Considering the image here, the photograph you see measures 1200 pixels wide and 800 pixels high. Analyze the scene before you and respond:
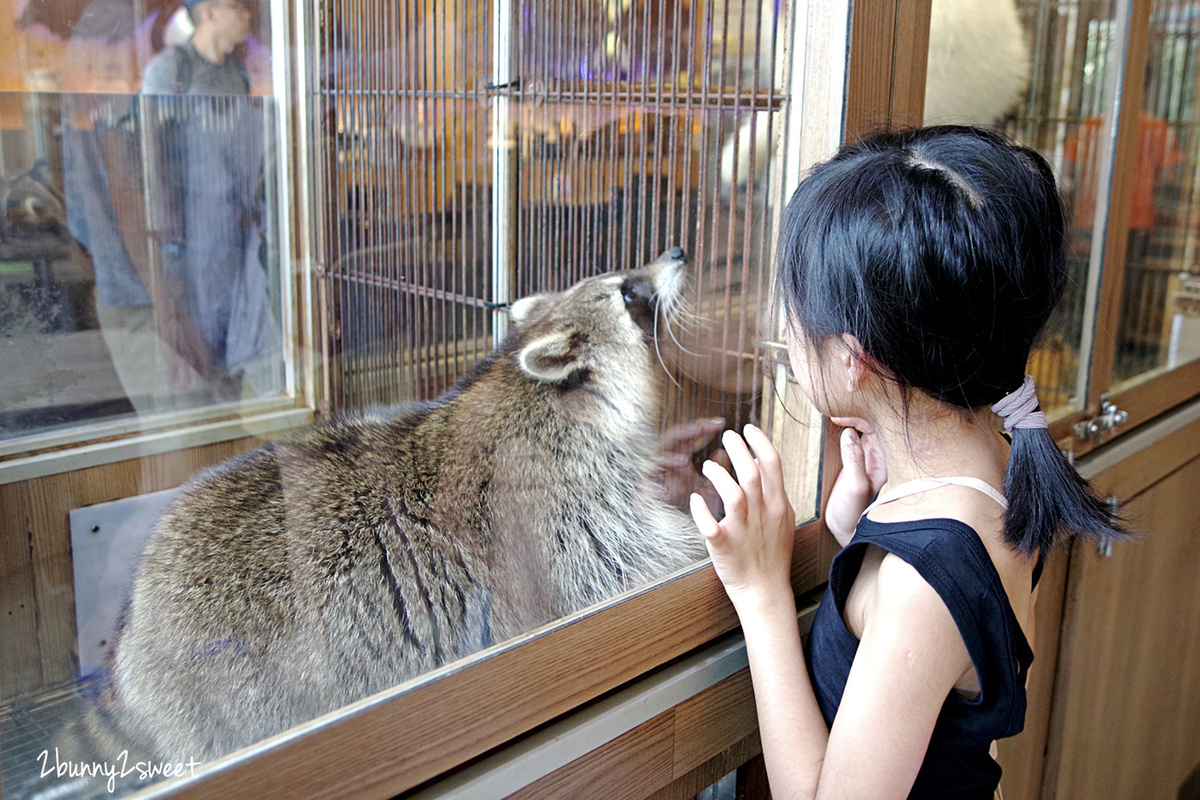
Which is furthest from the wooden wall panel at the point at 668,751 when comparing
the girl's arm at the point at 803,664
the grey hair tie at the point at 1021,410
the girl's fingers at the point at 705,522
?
the grey hair tie at the point at 1021,410

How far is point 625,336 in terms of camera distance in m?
1.36

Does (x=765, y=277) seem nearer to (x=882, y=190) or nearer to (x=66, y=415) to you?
(x=882, y=190)

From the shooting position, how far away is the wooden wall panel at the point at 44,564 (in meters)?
0.60

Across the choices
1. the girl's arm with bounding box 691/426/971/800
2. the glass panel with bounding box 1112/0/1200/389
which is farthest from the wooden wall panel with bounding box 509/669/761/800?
the glass panel with bounding box 1112/0/1200/389

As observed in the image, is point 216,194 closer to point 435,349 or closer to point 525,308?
point 435,349

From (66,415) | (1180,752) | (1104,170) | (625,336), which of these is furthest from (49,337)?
(1180,752)

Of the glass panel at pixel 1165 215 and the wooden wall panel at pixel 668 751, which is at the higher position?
the glass panel at pixel 1165 215

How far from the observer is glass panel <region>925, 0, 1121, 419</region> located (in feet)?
5.15

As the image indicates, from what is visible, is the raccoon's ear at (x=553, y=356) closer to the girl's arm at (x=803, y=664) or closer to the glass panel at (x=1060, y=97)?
the girl's arm at (x=803, y=664)

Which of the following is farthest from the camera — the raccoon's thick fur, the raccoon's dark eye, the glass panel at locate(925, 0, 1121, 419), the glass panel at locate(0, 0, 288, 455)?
the glass panel at locate(925, 0, 1121, 419)

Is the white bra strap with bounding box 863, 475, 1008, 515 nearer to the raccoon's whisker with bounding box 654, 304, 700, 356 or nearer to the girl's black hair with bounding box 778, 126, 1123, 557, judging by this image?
the girl's black hair with bounding box 778, 126, 1123, 557

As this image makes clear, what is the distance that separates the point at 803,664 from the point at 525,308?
0.49 metres

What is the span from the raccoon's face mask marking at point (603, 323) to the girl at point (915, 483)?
276 millimetres

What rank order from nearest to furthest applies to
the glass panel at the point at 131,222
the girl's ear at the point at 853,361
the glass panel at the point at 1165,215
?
the glass panel at the point at 131,222 → the girl's ear at the point at 853,361 → the glass panel at the point at 1165,215
